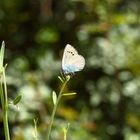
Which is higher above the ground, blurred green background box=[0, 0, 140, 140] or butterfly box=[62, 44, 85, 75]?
Result: butterfly box=[62, 44, 85, 75]

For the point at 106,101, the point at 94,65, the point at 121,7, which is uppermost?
the point at 121,7

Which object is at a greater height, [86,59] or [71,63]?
[71,63]

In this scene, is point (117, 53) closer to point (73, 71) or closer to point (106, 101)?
point (106, 101)

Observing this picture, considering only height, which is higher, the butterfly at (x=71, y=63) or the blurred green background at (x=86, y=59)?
the butterfly at (x=71, y=63)

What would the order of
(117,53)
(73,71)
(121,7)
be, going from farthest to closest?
(121,7)
(117,53)
(73,71)

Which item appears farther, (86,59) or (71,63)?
(86,59)

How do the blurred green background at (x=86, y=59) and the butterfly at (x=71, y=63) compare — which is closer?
the butterfly at (x=71, y=63)

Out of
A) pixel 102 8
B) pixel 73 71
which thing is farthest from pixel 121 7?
pixel 73 71

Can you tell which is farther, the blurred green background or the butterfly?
the blurred green background
